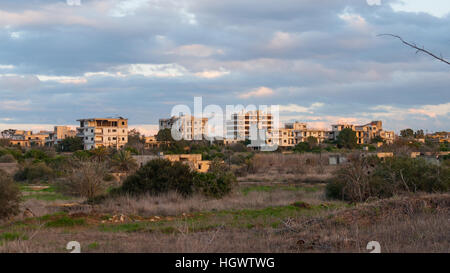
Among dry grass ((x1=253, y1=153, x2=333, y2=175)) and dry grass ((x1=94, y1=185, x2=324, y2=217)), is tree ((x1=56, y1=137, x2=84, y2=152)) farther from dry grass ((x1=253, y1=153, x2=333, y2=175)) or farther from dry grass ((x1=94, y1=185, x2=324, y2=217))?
dry grass ((x1=94, y1=185, x2=324, y2=217))

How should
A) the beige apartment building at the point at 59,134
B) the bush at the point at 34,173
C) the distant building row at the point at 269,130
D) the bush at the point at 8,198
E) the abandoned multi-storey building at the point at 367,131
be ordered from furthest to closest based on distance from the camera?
the abandoned multi-storey building at the point at 367,131
the beige apartment building at the point at 59,134
the distant building row at the point at 269,130
the bush at the point at 34,173
the bush at the point at 8,198

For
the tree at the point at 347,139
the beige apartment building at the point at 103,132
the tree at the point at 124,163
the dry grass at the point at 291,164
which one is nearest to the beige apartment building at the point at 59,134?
the beige apartment building at the point at 103,132

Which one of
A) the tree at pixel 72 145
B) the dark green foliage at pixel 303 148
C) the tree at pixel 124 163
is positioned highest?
the tree at pixel 72 145

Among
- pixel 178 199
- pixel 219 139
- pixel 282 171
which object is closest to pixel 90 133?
pixel 219 139

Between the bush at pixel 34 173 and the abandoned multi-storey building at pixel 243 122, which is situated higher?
the abandoned multi-storey building at pixel 243 122

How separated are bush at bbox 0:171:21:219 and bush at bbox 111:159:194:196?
9.46m

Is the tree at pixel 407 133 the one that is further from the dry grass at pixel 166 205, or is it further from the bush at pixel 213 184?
the dry grass at pixel 166 205

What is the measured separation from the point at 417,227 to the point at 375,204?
317 cm

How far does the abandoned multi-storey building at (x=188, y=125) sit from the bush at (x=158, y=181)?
9009 cm

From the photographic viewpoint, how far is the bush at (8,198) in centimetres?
2125

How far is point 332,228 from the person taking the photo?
11.4 m

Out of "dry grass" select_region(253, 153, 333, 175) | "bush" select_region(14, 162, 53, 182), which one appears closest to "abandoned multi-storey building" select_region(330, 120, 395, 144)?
"dry grass" select_region(253, 153, 333, 175)

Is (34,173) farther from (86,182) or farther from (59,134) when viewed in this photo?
(59,134)

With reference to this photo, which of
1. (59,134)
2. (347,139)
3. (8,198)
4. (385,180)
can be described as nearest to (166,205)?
(8,198)
